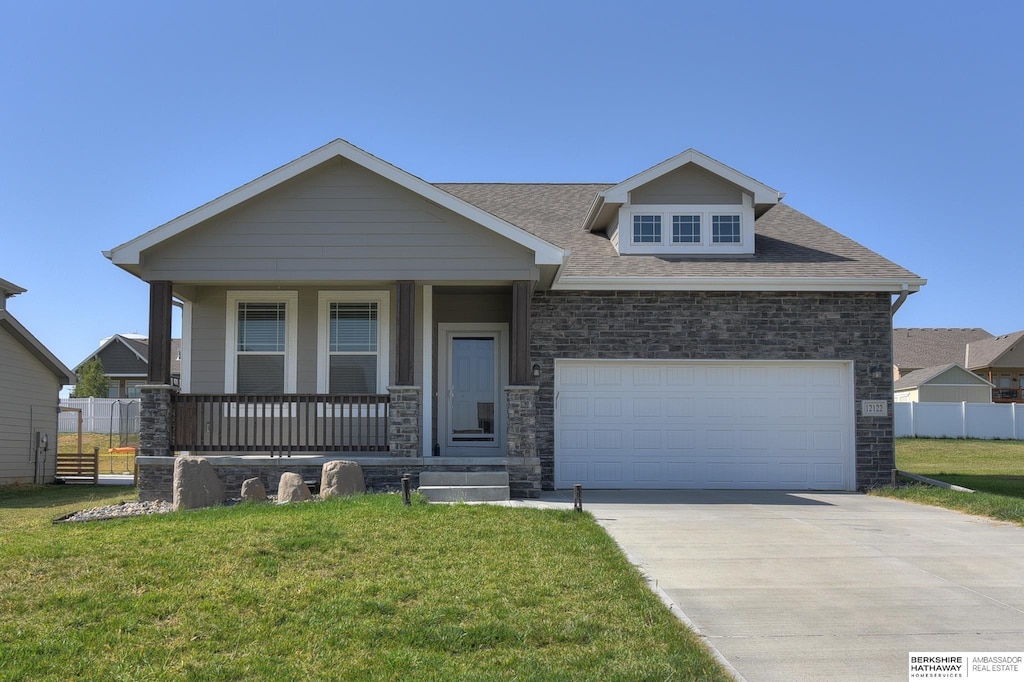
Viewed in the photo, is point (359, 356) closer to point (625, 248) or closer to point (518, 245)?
point (518, 245)

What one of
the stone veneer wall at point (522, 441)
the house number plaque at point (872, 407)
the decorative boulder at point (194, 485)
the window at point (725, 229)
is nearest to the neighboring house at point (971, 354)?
the house number plaque at point (872, 407)

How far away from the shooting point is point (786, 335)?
46.1 ft

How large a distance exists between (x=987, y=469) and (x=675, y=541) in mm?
14772

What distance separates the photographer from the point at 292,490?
1088 centimetres

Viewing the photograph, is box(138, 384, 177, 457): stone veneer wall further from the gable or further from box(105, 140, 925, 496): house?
the gable

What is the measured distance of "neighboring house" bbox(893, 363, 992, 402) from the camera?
119 feet

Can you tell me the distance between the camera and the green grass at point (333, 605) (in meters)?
5.00

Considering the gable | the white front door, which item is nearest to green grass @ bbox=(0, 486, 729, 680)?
the white front door

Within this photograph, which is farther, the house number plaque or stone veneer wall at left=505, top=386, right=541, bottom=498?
the house number plaque

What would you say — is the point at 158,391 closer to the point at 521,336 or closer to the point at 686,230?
the point at 521,336

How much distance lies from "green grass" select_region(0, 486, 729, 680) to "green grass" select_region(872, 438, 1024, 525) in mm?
6222

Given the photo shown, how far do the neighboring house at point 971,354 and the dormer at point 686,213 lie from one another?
26312 millimetres

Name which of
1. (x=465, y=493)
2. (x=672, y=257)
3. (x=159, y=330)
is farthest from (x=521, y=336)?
(x=159, y=330)

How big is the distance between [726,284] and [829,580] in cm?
750
